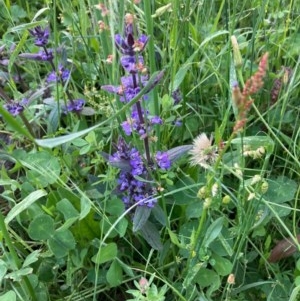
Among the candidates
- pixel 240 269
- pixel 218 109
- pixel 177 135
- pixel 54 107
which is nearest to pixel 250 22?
pixel 218 109

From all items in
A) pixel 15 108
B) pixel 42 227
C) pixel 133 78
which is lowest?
pixel 42 227

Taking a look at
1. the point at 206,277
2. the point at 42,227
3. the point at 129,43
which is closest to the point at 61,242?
the point at 42,227

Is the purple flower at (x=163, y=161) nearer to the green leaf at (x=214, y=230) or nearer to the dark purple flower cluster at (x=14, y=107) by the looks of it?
the green leaf at (x=214, y=230)

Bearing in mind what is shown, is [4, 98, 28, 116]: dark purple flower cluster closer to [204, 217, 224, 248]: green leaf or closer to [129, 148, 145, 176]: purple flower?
[129, 148, 145, 176]: purple flower

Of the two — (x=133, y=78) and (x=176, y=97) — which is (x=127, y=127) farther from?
(x=176, y=97)

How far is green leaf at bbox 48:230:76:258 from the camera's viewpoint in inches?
38.0

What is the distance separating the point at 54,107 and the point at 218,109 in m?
0.37

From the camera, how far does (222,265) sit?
0.95 meters

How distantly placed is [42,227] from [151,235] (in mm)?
187

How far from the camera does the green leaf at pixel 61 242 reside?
38.0 inches

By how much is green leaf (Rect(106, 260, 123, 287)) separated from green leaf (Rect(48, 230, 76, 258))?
0.08 metres

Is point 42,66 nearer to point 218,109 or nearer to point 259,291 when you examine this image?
point 218,109

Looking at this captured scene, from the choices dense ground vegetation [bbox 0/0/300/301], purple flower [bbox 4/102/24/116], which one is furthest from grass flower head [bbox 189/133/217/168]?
purple flower [bbox 4/102/24/116]

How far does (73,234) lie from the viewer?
103 cm
